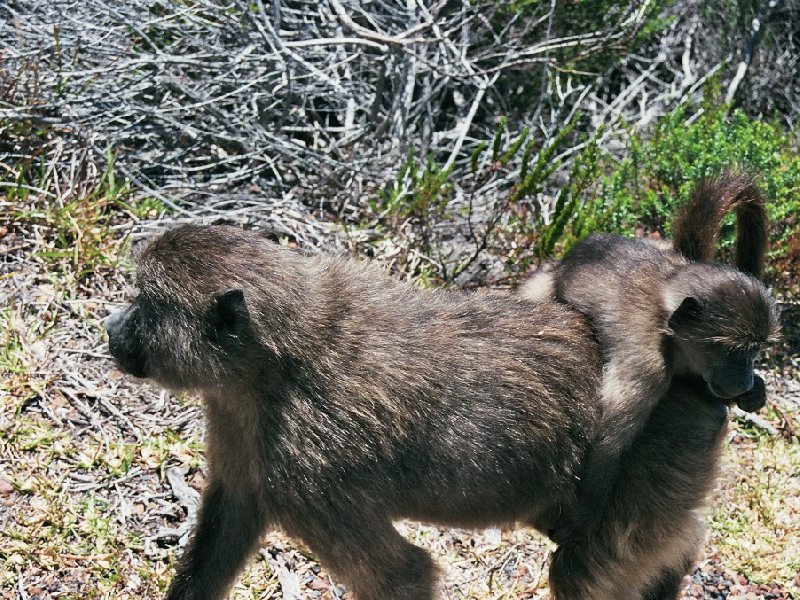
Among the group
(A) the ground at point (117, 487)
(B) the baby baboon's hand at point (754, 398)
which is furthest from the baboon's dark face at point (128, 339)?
(B) the baby baboon's hand at point (754, 398)

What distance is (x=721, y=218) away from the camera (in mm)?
3414

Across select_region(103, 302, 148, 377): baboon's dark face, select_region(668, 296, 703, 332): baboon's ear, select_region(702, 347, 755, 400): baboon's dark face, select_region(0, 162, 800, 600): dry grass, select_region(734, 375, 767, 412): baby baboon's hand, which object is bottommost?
select_region(0, 162, 800, 600): dry grass

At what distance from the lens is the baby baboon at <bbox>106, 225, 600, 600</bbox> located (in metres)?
2.95

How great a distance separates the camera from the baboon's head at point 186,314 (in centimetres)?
296

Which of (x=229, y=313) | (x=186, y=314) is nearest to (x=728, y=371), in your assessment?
(x=229, y=313)

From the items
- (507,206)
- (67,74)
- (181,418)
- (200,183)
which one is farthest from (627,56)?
(181,418)

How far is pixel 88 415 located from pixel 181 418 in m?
0.40

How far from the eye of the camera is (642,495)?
10.5 feet

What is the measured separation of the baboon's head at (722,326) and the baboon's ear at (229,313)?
1431 millimetres

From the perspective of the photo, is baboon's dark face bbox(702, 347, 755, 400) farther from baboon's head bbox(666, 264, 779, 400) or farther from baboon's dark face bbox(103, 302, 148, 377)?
baboon's dark face bbox(103, 302, 148, 377)

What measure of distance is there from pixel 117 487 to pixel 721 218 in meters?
2.63

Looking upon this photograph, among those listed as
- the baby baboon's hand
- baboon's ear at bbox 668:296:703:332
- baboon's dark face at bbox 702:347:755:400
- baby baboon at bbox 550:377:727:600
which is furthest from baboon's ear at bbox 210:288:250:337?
the baby baboon's hand

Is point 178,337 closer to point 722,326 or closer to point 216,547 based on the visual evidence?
point 216,547

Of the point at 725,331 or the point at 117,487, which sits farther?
the point at 117,487
